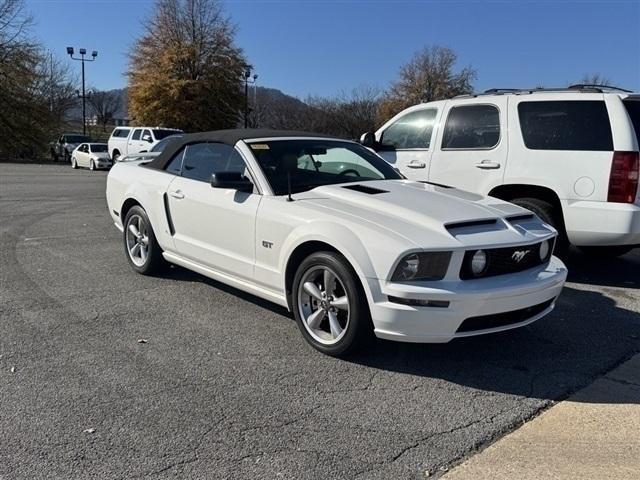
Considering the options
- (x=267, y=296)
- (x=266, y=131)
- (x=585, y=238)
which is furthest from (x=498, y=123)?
(x=267, y=296)

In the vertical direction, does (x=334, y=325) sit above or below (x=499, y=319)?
below

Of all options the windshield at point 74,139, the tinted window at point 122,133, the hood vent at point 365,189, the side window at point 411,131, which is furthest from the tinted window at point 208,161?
the windshield at point 74,139

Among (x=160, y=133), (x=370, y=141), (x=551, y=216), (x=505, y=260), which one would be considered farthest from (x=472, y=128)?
(x=160, y=133)

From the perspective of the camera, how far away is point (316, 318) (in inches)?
161

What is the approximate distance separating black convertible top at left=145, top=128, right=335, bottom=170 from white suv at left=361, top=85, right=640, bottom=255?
2087 mm

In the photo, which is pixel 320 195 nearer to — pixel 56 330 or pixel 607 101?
pixel 56 330

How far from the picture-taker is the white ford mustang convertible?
3602 mm

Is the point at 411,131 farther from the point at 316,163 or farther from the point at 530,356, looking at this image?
the point at 530,356

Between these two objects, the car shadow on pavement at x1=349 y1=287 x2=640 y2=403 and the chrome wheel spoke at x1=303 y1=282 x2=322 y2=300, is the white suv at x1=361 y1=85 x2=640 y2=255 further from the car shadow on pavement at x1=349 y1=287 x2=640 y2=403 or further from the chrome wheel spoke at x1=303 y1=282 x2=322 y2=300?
the chrome wheel spoke at x1=303 y1=282 x2=322 y2=300

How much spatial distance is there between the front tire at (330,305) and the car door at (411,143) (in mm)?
3590

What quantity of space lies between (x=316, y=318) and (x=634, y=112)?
4.08 metres

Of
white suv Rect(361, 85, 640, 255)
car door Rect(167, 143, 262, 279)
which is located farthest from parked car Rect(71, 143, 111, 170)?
car door Rect(167, 143, 262, 279)

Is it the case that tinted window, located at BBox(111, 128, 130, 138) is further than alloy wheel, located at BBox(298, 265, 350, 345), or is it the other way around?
tinted window, located at BBox(111, 128, 130, 138)

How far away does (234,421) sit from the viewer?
317 centimetres
